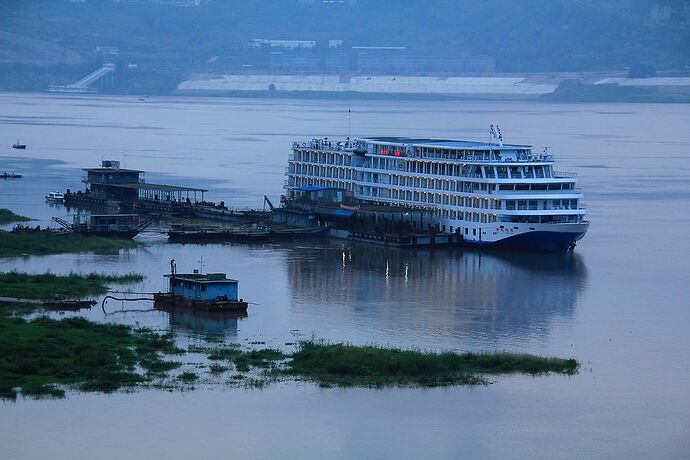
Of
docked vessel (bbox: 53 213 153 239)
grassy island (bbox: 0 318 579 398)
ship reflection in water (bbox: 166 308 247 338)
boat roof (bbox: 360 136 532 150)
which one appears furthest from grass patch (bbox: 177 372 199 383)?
boat roof (bbox: 360 136 532 150)

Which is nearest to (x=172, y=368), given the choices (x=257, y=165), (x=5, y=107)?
(x=257, y=165)

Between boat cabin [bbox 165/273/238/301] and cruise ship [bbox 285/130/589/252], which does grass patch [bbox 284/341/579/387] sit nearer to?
boat cabin [bbox 165/273/238/301]

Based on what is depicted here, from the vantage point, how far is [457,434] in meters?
25.7

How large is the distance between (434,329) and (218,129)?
86.5 metres

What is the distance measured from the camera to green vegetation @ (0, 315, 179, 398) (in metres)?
27.2

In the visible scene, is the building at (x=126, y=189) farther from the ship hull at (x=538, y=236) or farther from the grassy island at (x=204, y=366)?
the grassy island at (x=204, y=366)

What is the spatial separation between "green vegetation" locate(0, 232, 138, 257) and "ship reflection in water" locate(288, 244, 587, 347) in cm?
489

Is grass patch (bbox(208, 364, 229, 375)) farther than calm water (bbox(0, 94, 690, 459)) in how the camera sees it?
Yes

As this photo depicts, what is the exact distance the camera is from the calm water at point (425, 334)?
25172mm

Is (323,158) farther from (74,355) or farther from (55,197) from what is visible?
(74,355)

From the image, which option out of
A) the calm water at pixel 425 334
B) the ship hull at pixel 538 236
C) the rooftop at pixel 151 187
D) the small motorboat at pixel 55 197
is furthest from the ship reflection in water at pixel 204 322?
the small motorboat at pixel 55 197

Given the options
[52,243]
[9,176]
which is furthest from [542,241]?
[9,176]

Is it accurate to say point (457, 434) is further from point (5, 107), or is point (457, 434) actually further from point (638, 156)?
point (5, 107)

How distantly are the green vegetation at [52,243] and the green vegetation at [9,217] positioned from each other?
5112 millimetres
